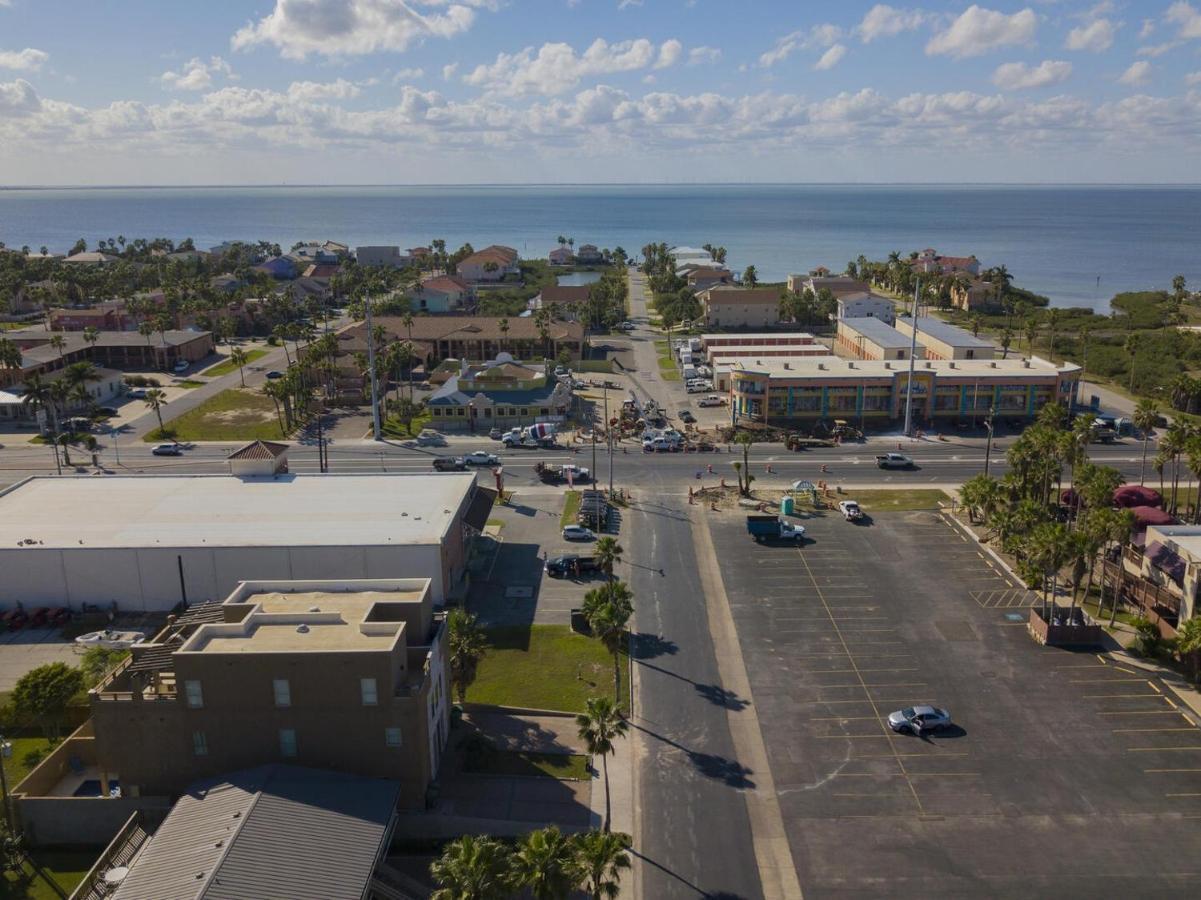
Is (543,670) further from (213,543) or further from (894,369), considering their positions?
(894,369)

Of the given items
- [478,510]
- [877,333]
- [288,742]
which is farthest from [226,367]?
[288,742]

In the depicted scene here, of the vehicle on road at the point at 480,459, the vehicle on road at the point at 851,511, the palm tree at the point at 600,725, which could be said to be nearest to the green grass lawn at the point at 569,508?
the vehicle on road at the point at 480,459

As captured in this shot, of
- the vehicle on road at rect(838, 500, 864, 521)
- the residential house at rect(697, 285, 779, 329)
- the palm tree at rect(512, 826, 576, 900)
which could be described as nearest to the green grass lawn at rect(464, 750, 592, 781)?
the palm tree at rect(512, 826, 576, 900)

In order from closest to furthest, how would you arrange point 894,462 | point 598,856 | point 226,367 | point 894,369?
point 598,856
point 894,462
point 894,369
point 226,367

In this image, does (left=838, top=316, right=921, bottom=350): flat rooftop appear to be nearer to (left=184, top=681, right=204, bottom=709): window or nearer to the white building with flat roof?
the white building with flat roof

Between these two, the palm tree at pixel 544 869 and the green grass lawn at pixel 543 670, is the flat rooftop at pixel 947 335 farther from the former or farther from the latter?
the palm tree at pixel 544 869

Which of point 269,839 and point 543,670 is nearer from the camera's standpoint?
point 269,839

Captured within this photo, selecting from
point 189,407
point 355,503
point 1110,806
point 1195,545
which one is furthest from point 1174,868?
point 189,407
